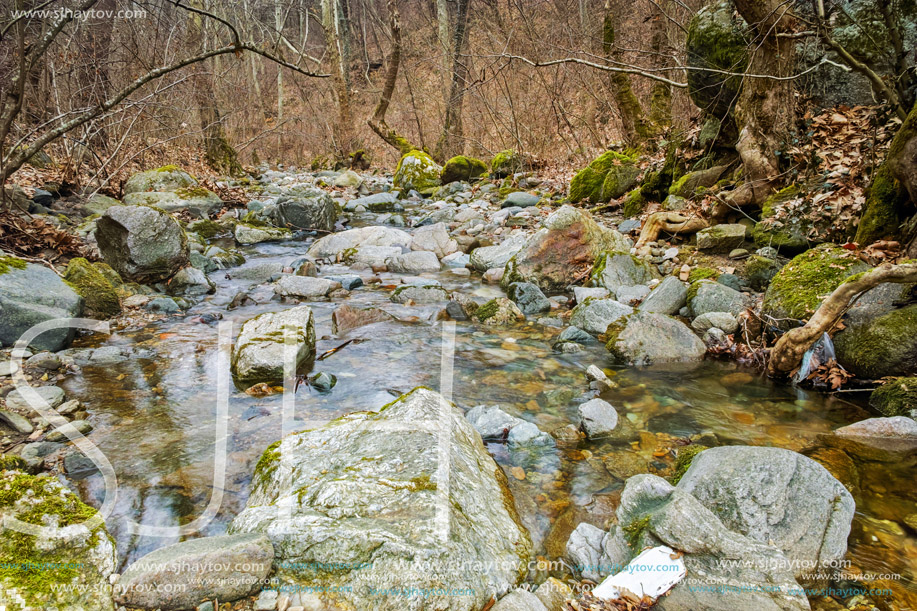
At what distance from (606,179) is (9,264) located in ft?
25.7

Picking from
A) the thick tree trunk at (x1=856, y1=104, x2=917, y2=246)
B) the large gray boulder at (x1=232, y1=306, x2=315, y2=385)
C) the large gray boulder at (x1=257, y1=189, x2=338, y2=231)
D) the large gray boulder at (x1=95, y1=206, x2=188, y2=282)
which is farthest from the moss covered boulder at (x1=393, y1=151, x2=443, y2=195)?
the thick tree trunk at (x1=856, y1=104, x2=917, y2=246)

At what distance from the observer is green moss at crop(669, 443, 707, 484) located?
8.33ft

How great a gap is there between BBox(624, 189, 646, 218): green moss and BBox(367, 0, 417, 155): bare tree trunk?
33.5 ft

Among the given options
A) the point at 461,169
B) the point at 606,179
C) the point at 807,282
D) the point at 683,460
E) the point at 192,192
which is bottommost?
the point at 683,460

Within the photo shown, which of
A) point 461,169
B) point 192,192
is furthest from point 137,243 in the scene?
point 461,169

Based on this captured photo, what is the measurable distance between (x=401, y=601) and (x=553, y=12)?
13100 mm

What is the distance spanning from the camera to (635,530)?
1.98 metres

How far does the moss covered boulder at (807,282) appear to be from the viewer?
373 cm

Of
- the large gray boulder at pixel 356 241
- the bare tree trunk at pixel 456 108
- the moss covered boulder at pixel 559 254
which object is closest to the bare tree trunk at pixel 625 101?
the moss covered boulder at pixel 559 254

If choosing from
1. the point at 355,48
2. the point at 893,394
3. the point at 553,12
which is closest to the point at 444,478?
the point at 893,394

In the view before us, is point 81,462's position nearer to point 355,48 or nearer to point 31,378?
point 31,378

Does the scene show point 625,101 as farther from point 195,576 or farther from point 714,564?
point 195,576

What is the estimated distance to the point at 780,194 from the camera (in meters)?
5.32

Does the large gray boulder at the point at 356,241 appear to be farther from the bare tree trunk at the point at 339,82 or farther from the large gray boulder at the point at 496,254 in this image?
the bare tree trunk at the point at 339,82
